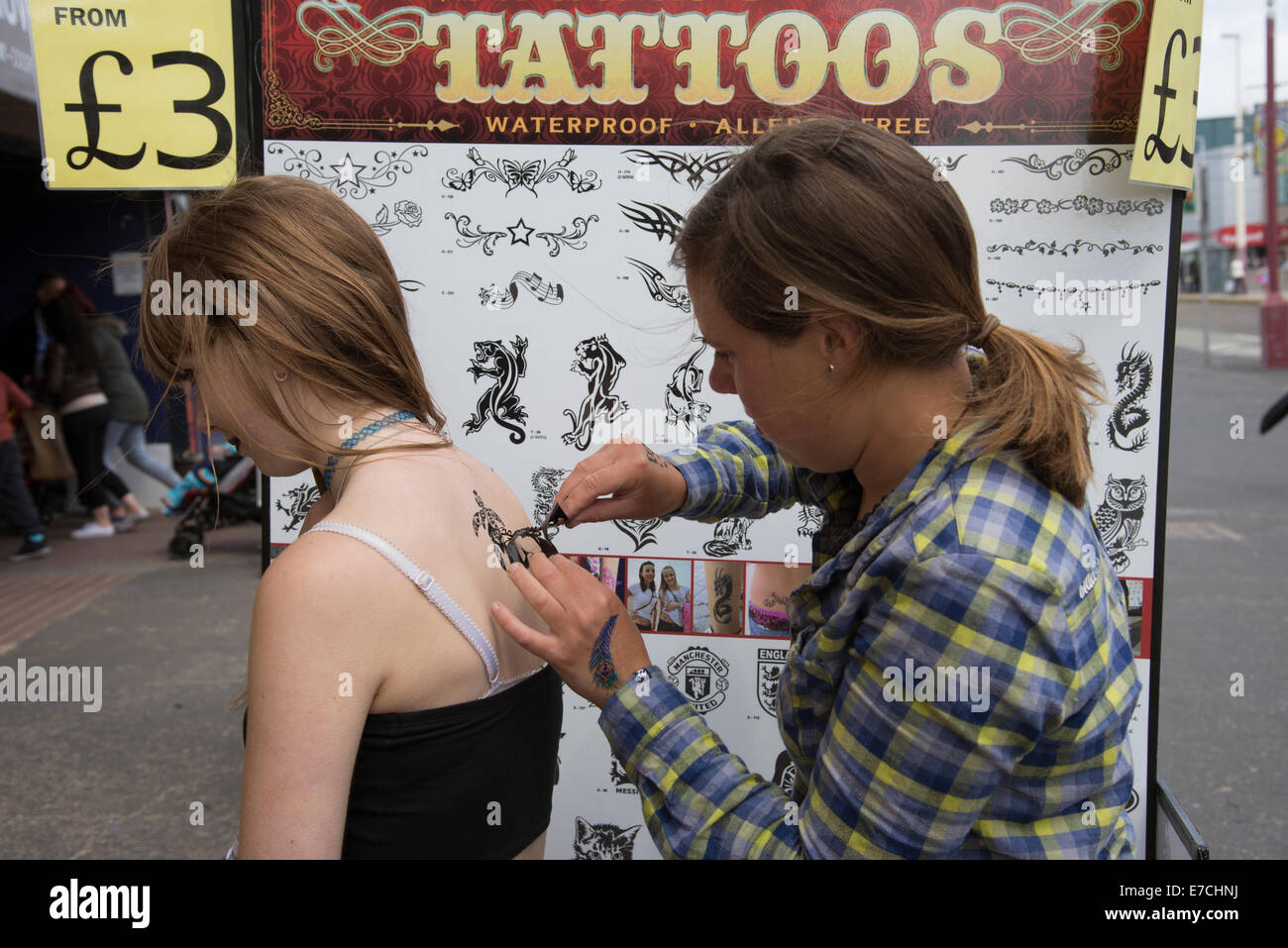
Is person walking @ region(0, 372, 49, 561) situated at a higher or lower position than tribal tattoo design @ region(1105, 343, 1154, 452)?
lower

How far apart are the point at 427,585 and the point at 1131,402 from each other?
1614 millimetres

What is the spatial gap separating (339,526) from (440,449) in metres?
0.27

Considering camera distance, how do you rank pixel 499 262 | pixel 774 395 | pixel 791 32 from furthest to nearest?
1. pixel 499 262
2. pixel 791 32
3. pixel 774 395

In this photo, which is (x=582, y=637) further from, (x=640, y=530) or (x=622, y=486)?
(x=640, y=530)

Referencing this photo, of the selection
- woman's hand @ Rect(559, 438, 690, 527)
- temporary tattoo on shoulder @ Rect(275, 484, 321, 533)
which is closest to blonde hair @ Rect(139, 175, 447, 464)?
woman's hand @ Rect(559, 438, 690, 527)

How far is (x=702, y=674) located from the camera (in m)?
2.30

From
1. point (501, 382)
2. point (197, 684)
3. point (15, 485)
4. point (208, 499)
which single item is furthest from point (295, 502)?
point (15, 485)

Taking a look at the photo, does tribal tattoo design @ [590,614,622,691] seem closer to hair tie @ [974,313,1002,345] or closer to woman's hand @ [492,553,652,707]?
woman's hand @ [492,553,652,707]

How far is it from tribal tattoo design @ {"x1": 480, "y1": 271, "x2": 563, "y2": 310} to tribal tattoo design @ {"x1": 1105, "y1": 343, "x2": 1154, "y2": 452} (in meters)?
1.23

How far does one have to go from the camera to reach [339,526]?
1.21 metres

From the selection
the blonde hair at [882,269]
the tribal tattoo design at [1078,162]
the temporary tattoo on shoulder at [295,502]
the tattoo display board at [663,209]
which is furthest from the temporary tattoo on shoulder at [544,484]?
the tribal tattoo design at [1078,162]

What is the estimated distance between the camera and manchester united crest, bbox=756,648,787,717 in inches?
89.8
